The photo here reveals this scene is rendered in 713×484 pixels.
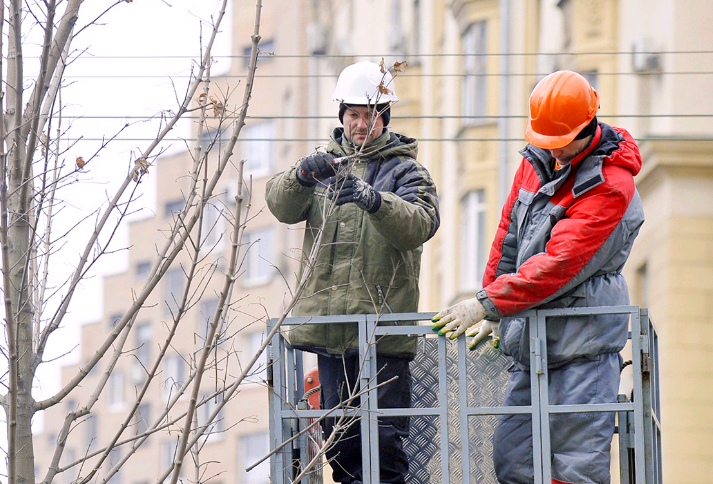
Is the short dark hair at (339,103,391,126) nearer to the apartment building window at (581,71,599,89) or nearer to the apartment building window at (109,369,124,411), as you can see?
the apartment building window at (581,71,599,89)

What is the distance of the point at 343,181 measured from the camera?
6906mm

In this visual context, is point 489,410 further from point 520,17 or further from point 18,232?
point 520,17

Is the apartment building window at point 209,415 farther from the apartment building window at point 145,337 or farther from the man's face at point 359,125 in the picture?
the apartment building window at point 145,337

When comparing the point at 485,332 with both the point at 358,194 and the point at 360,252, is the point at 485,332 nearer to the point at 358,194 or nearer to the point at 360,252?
the point at 360,252

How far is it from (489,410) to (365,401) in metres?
0.55

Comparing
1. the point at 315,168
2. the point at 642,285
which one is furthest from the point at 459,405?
the point at 642,285

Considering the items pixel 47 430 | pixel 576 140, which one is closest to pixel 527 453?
pixel 576 140

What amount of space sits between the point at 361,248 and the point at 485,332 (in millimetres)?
726

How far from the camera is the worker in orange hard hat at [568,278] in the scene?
6695mm

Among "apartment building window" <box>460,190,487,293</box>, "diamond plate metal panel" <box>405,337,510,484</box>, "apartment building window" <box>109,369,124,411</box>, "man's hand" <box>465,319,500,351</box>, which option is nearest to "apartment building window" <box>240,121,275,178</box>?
"apartment building window" <box>109,369,124,411</box>

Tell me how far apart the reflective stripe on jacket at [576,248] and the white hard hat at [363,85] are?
0.91m

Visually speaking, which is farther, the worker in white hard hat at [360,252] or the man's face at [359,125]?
the man's face at [359,125]

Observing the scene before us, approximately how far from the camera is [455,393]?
802cm

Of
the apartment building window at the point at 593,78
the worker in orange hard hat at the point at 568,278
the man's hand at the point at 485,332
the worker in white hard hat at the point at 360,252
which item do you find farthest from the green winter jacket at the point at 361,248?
the apartment building window at the point at 593,78
